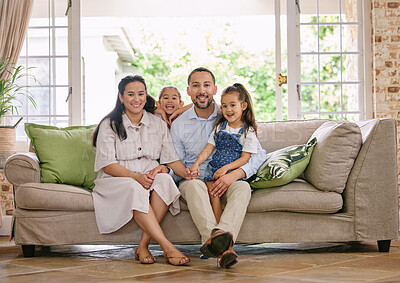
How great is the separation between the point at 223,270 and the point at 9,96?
3.14 meters

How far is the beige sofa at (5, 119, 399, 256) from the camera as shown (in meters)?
3.22

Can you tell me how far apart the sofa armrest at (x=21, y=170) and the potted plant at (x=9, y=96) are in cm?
120

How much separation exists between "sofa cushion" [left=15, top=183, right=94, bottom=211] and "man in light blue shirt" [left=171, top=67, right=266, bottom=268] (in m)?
0.60

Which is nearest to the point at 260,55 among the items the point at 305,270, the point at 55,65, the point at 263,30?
the point at 263,30

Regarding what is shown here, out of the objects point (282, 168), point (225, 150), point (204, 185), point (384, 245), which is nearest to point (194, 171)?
point (204, 185)

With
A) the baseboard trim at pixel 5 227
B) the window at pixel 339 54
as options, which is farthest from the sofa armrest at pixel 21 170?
the window at pixel 339 54

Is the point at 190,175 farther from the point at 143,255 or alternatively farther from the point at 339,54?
the point at 339,54

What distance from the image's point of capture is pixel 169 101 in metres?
3.77

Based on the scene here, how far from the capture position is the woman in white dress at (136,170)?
303 centimetres

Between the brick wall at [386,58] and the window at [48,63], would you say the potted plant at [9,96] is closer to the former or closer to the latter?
the window at [48,63]

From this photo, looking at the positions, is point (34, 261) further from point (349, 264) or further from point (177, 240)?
point (349, 264)

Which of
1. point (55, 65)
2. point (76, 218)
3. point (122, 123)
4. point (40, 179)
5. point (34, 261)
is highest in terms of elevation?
point (55, 65)

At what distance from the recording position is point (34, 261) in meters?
3.15

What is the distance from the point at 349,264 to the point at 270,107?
13.8m
